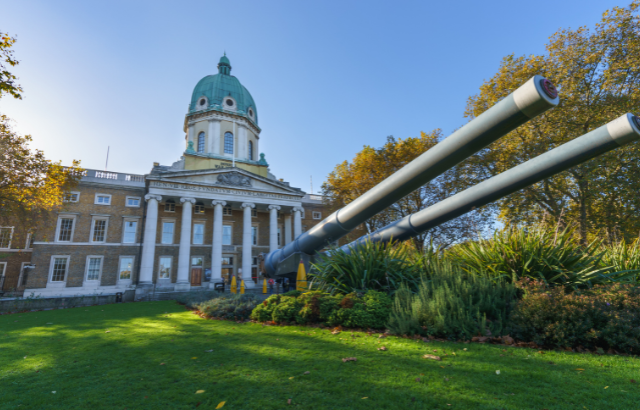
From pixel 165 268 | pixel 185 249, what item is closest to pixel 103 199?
pixel 165 268

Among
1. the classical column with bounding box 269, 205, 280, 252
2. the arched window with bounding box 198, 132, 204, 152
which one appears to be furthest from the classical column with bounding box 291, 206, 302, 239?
the arched window with bounding box 198, 132, 204, 152

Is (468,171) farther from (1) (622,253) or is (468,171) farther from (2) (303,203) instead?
(2) (303,203)

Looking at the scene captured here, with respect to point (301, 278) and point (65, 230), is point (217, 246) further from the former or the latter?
point (301, 278)

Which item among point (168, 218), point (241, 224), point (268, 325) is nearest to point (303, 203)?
point (241, 224)

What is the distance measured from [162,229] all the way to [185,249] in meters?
4.66

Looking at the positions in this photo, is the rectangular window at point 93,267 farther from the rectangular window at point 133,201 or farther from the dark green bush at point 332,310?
the dark green bush at point 332,310

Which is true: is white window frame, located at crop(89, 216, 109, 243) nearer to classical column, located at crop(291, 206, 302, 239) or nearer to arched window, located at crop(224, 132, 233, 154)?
arched window, located at crop(224, 132, 233, 154)

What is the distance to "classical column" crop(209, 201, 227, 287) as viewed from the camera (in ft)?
92.5

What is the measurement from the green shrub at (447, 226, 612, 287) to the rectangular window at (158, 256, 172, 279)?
29145 millimetres

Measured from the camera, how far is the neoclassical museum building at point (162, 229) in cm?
2662

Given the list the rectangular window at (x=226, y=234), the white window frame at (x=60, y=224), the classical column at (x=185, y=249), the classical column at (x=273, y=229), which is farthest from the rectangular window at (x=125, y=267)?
the classical column at (x=273, y=229)

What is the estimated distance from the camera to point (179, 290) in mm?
25719

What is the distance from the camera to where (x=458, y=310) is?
532 centimetres

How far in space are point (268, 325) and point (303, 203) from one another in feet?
102
